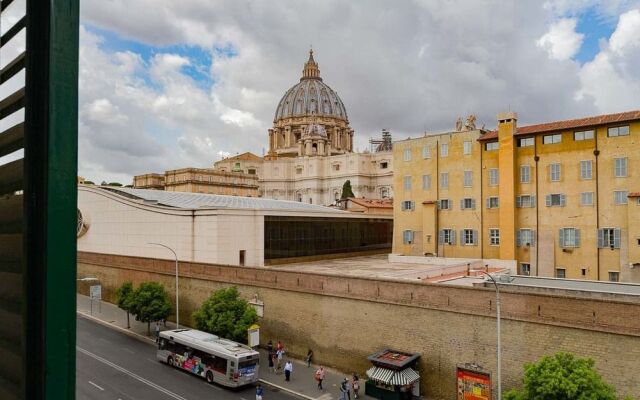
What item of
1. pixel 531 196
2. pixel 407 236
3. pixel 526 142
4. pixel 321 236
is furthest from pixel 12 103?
pixel 321 236

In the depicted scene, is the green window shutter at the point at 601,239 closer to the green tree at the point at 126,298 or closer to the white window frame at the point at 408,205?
the white window frame at the point at 408,205

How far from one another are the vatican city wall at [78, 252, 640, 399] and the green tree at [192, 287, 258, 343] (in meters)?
2.32

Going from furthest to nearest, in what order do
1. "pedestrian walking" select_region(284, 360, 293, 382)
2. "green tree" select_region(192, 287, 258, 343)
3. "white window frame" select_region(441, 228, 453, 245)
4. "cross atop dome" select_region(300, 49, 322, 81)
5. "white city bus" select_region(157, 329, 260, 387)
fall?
1. "cross atop dome" select_region(300, 49, 322, 81)
2. "white window frame" select_region(441, 228, 453, 245)
3. "green tree" select_region(192, 287, 258, 343)
4. "pedestrian walking" select_region(284, 360, 293, 382)
5. "white city bus" select_region(157, 329, 260, 387)

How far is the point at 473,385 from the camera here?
23672mm

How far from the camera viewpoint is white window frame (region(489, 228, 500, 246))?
42.8 m

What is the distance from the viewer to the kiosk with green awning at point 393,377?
24.3 metres

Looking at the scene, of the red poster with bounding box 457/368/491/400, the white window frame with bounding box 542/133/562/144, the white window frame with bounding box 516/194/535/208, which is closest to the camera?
the red poster with bounding box 457/368/491/400

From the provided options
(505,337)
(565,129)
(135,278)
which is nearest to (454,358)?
(505,337)

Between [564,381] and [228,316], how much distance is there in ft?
65.9

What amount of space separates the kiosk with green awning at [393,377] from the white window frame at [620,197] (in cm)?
2231

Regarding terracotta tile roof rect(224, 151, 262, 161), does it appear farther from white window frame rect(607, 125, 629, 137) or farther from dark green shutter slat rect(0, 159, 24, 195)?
dark green shutter slat rect(0, 159, 24, 195)

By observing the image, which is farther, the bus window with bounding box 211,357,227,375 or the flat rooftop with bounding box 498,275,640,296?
the flat rooftop with bounding box 498,275,640,296

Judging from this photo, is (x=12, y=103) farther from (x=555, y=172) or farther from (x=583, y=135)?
(x=555, y=172)

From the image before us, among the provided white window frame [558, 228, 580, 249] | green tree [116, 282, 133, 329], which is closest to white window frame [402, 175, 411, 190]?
white window frame [558, 228, 580, 249]
